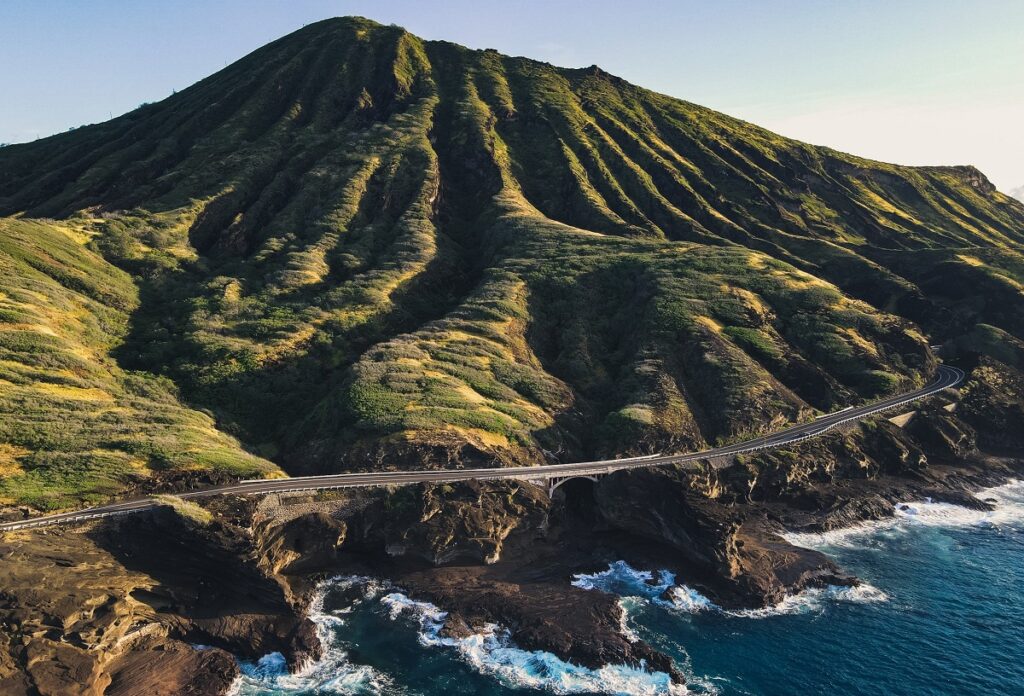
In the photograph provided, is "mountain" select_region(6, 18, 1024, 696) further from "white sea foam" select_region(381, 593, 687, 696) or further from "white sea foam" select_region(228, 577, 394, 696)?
"white sea foam" select_region(381, 593, 687, 696)

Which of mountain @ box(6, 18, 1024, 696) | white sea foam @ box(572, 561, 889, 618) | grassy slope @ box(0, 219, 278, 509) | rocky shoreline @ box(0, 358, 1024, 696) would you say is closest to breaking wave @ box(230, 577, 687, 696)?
mountain @ box(6, 18, 1024, 696)

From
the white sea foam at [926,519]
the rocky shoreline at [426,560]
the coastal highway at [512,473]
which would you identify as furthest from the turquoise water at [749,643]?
the coastal highway at [512,473]

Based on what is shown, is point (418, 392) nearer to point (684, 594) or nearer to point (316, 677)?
point (316, 677)

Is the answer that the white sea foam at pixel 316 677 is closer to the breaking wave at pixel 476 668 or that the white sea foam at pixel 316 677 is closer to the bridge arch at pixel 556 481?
the breaking wave at pixel 476 668

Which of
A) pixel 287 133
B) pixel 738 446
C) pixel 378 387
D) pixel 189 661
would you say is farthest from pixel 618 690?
pixel 287 133

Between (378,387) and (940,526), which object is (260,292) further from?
(940,526)

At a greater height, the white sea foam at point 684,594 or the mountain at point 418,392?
the mountain at point 418,392
